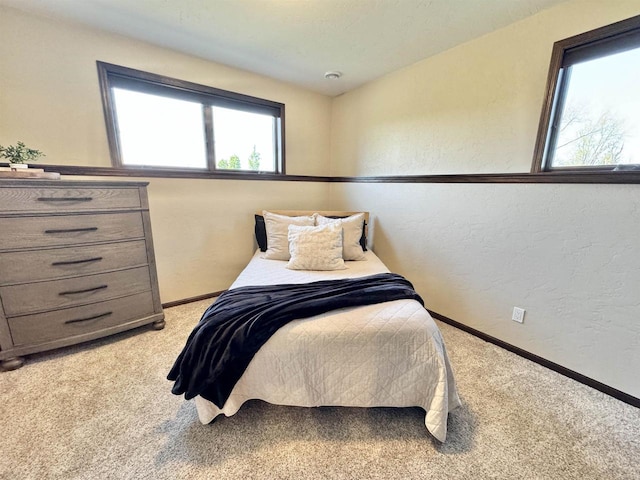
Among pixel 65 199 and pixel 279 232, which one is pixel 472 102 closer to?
pixel 279 232

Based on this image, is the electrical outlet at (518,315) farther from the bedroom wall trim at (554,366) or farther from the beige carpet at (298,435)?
the beige carpet at (298,435)

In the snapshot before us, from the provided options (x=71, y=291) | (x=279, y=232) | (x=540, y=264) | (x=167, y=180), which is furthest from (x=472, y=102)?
(x=71, y=291)

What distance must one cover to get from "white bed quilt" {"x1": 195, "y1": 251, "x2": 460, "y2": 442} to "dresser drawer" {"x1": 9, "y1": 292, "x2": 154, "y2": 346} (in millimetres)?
1138

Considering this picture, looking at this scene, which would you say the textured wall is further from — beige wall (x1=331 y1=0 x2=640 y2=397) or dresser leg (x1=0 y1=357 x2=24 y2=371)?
dresser leg (x1=0 y1=357 x2=24 y2=371)

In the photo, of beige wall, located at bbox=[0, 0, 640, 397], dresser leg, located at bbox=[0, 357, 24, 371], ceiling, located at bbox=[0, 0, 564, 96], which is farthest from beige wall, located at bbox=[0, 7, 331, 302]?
dresser leg, located at bbox=[0, 357, 24, 371]

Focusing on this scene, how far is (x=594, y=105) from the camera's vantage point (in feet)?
5.15

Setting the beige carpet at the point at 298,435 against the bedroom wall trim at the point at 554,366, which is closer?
the beige carpet at the point at 298,435

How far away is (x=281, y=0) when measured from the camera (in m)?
1.61

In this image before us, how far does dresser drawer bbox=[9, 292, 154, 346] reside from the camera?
1648mm

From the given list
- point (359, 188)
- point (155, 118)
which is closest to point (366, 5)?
point (359, 188)

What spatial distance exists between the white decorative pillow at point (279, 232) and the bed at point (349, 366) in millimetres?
1126

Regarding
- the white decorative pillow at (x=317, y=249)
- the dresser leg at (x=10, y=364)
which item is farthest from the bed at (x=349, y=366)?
the dresser leg at (x=10, y=364)

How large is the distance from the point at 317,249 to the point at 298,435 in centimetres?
121

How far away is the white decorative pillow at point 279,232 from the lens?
7.77 ft
